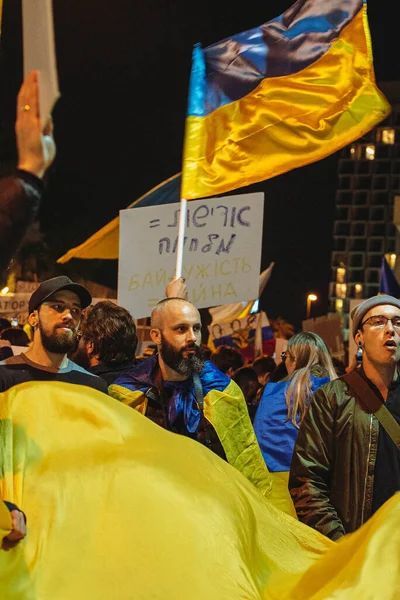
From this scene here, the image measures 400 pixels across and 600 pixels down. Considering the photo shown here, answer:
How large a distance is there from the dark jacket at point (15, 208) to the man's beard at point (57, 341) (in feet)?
9.05

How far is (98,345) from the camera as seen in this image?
257 inches

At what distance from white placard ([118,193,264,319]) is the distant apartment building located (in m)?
55.5

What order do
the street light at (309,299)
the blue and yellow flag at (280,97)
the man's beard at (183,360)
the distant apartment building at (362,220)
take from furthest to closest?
1. the street light at (309,299)
2. the distant apartment building at (362,220)
3. the blue and yellow flag at (280,97)
4. the man's beard at (183,360)

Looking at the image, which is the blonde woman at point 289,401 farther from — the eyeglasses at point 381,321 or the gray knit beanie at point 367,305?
the eyeglasses at point 381,321

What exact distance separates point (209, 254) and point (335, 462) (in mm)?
4264

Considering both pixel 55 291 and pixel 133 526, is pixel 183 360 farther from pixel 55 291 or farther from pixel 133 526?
pixel 133 526

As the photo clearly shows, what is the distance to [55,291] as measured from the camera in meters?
5.47

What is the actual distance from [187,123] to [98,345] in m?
1.87

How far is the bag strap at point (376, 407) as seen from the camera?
481cm

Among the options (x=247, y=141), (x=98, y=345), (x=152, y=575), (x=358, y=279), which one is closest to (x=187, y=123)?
(x=247, y=141)

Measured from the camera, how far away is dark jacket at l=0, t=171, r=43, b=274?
2582mm

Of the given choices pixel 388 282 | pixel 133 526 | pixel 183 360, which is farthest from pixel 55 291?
pixel 388 282

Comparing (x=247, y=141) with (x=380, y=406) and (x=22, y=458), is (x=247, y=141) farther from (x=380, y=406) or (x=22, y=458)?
(x=22, y=458)

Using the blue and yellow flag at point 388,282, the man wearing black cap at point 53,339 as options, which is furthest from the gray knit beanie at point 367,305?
the blue and yellow flag at point 388,282
